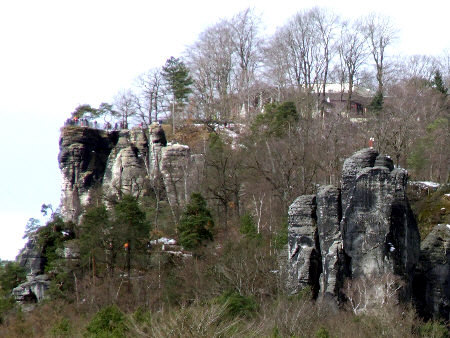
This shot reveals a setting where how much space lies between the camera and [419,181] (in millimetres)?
60625

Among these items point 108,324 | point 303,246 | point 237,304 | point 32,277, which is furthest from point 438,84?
point 108,324

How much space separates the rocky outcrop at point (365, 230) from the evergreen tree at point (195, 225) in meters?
9.24

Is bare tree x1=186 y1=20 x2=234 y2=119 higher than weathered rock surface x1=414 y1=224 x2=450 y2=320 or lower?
higher

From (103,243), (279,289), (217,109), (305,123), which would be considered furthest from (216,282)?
(217,109)

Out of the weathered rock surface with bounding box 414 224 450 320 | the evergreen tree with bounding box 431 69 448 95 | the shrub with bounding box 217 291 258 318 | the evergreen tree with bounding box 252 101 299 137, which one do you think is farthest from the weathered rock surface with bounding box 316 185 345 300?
the evergreen tree with bounding box 431 69 448 95

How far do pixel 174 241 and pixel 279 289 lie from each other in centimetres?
1086

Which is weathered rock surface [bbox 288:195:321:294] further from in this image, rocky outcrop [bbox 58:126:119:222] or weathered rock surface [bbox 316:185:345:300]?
rocky outcrop [bbox 58:126:119:222]

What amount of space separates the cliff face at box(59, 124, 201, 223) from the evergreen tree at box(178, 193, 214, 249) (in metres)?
11.1

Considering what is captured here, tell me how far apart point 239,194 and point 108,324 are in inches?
908

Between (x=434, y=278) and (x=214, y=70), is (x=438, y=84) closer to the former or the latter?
(x=214, y=70)

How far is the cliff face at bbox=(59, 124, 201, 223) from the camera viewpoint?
68.6 meters

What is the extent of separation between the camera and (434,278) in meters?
45.2

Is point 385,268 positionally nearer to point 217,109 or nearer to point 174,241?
point 174,241

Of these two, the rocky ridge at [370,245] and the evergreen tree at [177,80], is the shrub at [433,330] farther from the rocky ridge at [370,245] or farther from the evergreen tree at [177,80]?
the evergreen tree at [177,80]
